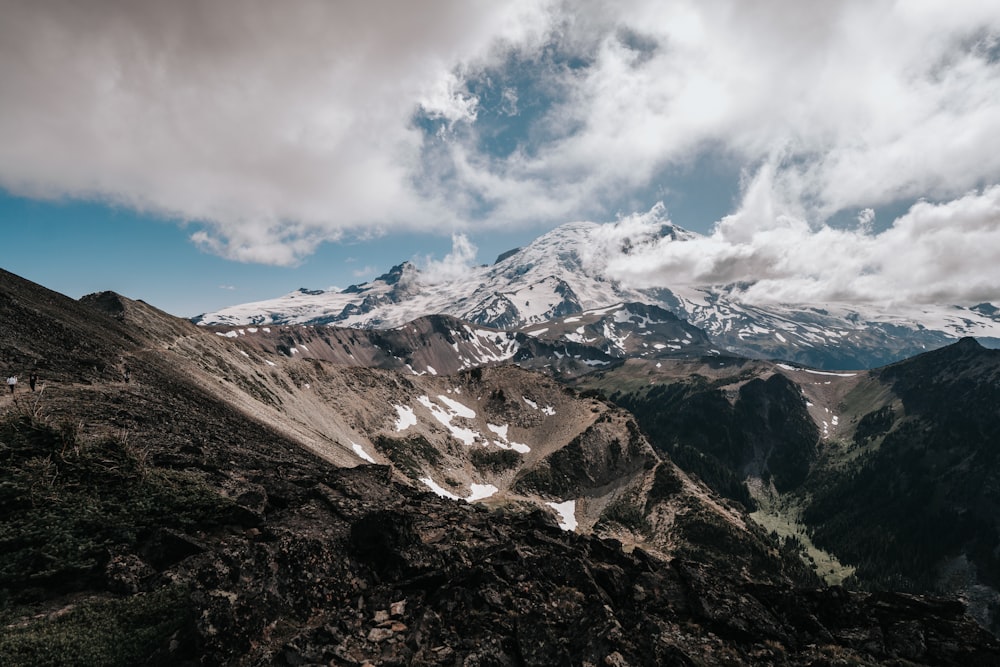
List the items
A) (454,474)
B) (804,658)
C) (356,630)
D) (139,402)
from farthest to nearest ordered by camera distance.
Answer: (454,474)
(139,402)
(804,658)
(356,630)

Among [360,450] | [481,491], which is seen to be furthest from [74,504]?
[481,491]

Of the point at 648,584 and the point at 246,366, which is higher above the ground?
the point at 246,366

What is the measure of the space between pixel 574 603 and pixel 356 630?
10.8 metres

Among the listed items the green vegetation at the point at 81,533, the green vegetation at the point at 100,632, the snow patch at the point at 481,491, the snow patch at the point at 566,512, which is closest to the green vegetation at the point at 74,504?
the green vegetation at the point at 81,533

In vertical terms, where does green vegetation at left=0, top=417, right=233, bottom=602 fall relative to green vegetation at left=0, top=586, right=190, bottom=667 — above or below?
above

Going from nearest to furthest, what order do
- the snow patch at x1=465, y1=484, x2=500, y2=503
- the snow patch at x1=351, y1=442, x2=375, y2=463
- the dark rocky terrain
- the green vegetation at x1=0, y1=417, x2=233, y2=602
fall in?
the dark rocky terrain, the green vegetation at x1=0, y1=417, x2=233, y2=602, the snow patch at x1=351, y1=442, x2=375, y2=463, the snow patch at x1=465, y1=484, x2=500, y2=503

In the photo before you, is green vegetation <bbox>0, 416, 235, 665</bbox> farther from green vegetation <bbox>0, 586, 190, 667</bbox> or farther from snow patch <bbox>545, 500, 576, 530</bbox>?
snow patch <bbox>545, 500, 576, 530</bbox>

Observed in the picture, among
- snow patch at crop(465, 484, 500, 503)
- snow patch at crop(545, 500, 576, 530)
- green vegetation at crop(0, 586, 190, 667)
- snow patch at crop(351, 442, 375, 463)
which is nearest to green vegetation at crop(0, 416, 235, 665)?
green vegetation at crop(0, 586, 190, 667)

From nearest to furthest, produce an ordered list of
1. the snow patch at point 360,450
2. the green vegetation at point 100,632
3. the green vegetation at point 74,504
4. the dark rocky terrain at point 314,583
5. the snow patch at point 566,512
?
the green vegetation at point 100,632 < the dark rocky terrain at point 314,583 < the green vegetation at point 74,504 < the snow patch at point 360,450 < the snow patch at point 566,512

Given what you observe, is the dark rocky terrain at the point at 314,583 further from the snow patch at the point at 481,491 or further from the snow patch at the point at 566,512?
the snow patch at the point at 566,512

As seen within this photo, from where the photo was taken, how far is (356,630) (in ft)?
55.0

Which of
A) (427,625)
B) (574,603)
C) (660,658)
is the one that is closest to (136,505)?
(427,625)

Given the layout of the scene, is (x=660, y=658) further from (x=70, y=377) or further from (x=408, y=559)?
(x=70, y=377)

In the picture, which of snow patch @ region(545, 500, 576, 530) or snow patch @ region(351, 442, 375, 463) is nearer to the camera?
snow patch @ region(351, 442, 375, 463)
